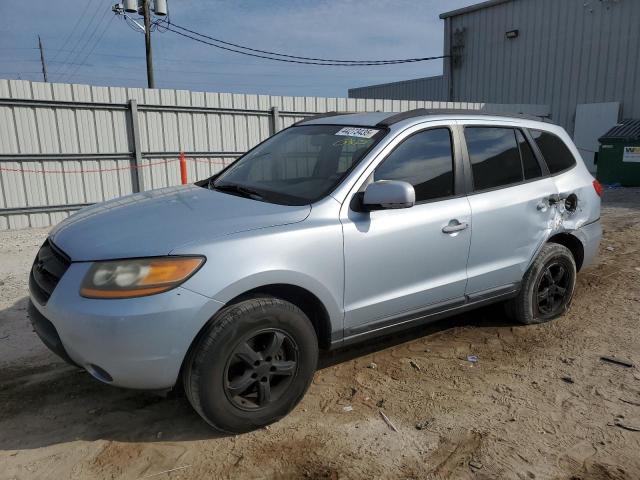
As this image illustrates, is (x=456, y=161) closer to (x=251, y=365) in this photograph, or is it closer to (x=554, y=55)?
(x=251, y=365)

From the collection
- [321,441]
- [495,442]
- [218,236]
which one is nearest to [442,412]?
A: [495,442]

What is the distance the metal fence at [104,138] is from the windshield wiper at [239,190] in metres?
6.51

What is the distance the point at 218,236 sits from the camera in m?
2.52

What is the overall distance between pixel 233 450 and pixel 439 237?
1.78 metres

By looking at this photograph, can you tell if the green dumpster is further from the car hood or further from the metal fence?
the car hood

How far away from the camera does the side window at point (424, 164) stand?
3215 mm

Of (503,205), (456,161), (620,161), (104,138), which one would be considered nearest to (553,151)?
(503,205)

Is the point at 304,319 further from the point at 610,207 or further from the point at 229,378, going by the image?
the point at 610,207

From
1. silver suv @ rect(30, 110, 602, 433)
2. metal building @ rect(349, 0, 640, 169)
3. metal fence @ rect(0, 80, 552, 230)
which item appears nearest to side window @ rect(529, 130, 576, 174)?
silver suv @ rect(30, 110, 602, 433)

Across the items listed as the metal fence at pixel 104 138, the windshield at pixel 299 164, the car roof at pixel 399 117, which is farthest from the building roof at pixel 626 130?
the windshield at pixel 299 164

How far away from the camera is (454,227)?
3328 mm

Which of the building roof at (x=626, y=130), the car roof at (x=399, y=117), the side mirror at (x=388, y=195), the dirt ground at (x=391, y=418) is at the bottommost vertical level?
the dirt ground at (x=391, y=418)

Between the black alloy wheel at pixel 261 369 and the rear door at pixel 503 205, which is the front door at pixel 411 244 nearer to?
the rear door at pixel 503 205

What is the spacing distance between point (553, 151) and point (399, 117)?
5.43 feet
